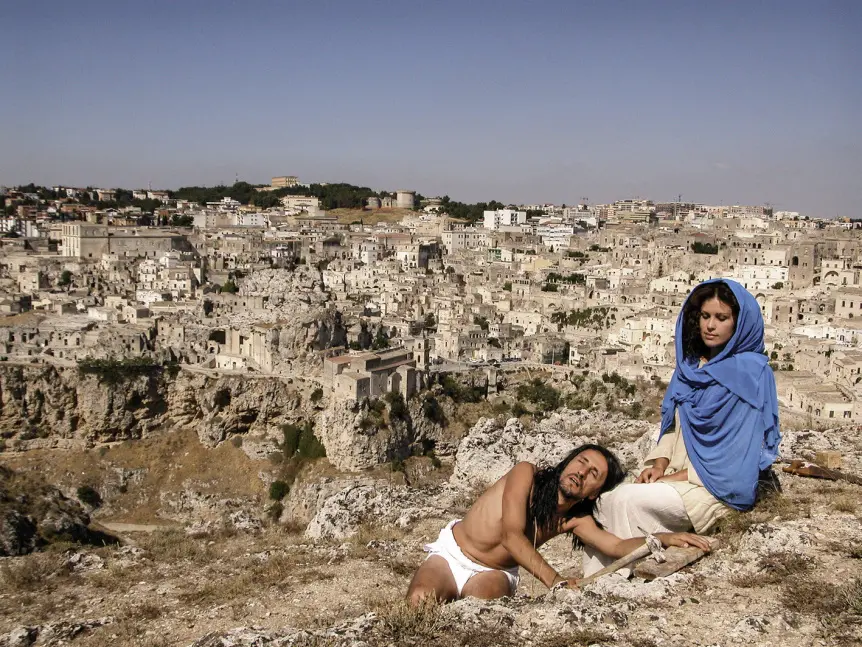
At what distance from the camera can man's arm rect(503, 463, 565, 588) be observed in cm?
427

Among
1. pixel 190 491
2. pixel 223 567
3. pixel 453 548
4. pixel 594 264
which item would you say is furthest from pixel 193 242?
pixel 453 548

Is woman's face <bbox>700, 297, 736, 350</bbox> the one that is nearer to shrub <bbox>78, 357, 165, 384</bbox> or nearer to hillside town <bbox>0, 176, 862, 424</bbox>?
hillside town <bbox>0, 176, 862, 424</bbox>

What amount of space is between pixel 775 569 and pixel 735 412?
3.60 ft

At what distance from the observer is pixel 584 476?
4.26 m

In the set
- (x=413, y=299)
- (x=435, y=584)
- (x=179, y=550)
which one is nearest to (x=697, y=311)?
(x=435, y=584)

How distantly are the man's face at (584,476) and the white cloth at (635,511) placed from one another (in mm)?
374

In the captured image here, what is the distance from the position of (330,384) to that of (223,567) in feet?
55.7

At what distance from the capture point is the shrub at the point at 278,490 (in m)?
23.0

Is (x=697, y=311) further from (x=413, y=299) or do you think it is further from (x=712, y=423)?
(x=413, y=299)

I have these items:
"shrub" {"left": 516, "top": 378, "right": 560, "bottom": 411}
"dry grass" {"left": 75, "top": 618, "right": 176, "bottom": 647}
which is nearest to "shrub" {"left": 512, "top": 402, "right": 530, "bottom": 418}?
"shrub" {"left": 516, "top": 378, "right": 560, "bottom": 411}

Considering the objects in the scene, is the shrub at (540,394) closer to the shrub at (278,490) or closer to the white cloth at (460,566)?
the shrub at (278,490)

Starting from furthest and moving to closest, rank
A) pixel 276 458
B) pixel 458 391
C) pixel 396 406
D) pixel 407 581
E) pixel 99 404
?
pixel 99 404 < pixel 458 391 < pixel 276 458 < pixel 396 406 < pixel 407 581

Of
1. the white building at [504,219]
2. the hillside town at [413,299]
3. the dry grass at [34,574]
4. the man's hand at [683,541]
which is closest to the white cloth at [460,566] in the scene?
the man's hand at [683,541]

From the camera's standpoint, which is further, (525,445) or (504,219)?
(504,219)
